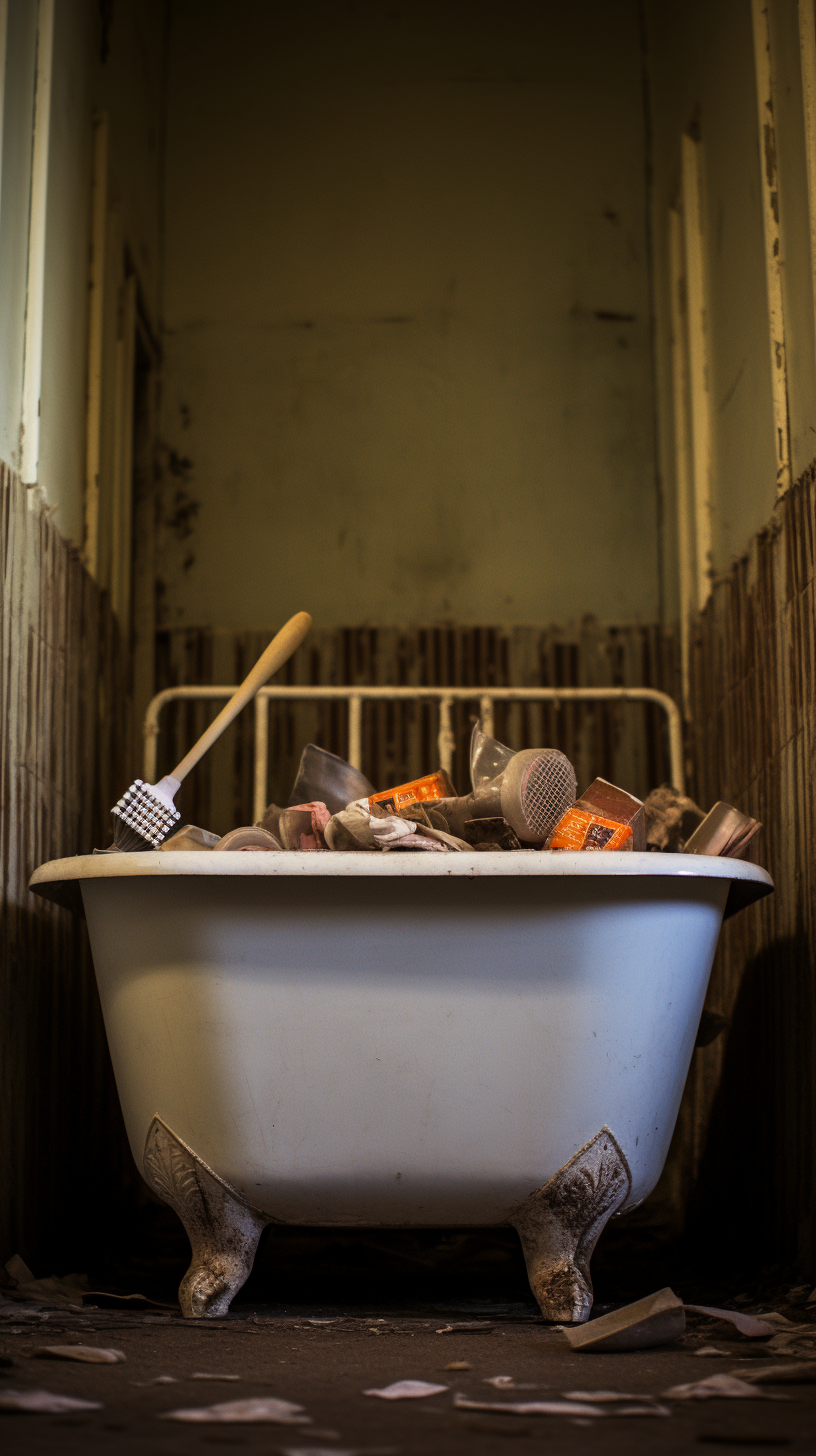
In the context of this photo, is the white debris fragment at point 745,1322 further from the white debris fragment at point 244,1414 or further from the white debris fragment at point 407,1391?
the white debris fragment at point 244,1414

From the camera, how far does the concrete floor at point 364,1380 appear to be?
3.08 ft

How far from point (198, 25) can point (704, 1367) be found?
341cm

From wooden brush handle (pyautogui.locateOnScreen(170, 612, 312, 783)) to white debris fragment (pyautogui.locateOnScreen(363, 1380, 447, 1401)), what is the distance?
98cm

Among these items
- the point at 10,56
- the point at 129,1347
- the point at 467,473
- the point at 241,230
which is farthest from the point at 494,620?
the point at 129,1347

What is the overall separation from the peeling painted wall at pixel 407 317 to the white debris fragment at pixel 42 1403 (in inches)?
89.1

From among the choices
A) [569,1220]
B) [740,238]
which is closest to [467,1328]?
[569,1220]

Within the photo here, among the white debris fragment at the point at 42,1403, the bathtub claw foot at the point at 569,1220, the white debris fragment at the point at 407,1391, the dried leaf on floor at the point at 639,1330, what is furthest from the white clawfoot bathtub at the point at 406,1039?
the white debris fragment at the point at 42,1403

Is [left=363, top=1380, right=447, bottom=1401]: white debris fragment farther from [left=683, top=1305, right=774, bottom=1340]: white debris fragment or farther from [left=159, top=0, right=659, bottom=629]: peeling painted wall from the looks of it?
[left=159, top=0, right=659, bottom=629]: peeling painted wall

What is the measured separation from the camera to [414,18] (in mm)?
3432

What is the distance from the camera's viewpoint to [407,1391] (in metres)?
1.13

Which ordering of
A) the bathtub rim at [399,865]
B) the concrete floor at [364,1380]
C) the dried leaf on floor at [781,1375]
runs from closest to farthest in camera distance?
the concrete floor at [364,1380] < the dried leaf on floor at [781,1375] < the bathtub rim at [399,865]

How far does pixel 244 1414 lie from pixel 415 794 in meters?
0.99

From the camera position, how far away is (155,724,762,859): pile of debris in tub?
171 centimetres

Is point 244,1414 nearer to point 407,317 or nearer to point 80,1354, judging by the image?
point 80,1354
